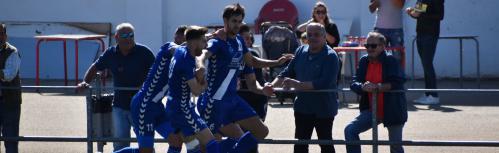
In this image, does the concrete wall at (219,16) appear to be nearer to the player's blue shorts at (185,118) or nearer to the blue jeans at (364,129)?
the blue jeans at (364,129)

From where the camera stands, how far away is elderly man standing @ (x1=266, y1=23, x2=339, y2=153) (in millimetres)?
9547

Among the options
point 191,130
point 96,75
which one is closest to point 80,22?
point 96,75

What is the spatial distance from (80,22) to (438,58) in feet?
19.8

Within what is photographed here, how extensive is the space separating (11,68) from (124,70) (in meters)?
1.13

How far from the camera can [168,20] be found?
61.4 ft

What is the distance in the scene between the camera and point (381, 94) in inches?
371

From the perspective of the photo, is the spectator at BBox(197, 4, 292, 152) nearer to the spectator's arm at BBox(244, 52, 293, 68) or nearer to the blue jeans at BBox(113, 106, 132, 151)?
the spectator's arm at BBox(244, 52, 293, 68)

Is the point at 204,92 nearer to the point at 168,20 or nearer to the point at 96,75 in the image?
the point at 96,75

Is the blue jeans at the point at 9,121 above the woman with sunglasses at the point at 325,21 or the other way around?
the other way around

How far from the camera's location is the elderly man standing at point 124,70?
10070mm

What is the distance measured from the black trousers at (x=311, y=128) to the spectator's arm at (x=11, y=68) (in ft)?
8.86

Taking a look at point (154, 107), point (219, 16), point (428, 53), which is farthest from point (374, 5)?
point (154, 107)

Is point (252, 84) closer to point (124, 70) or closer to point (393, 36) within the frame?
point (124, 70)

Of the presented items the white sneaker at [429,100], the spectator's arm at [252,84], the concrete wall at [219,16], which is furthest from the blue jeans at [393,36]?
the spectator's arm at [252,84]
